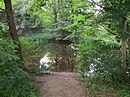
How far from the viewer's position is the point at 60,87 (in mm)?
5742

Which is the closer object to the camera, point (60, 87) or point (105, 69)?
point (60, 87)

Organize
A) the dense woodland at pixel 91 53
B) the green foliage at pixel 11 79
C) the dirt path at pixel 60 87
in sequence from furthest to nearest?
the dirt path at pixel 60 87
the dense woodland at pixel 91 53
the green foliage at pixel 11 79

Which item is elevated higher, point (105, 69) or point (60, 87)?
point (105, 69)

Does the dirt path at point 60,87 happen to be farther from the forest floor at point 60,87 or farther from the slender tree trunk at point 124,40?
the slender tree trunk at point 124,40

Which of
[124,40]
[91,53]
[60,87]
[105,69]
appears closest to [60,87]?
[60,87]

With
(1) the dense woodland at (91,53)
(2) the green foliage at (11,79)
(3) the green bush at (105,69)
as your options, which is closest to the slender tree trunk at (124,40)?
(1) the dense woodland at (91,53)

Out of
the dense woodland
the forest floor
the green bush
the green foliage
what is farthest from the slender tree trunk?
the green foliage

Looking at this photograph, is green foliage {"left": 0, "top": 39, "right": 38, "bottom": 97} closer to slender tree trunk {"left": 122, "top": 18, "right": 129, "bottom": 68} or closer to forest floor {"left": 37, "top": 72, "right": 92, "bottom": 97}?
forest floor {"left": 37, "top": 72, "right": 92, "bottom": 97}

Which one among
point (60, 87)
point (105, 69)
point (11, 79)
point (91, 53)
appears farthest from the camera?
point (91, 53)

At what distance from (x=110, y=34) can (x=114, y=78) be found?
1.37 m

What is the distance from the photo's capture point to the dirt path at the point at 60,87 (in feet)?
17.6

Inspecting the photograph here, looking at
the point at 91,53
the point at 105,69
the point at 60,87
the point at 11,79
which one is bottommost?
the point at 60,87

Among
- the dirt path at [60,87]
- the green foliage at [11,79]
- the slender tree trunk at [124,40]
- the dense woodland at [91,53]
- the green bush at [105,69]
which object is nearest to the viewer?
the green foliage at [11,79]

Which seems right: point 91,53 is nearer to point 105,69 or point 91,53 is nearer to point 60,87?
point 105,69
